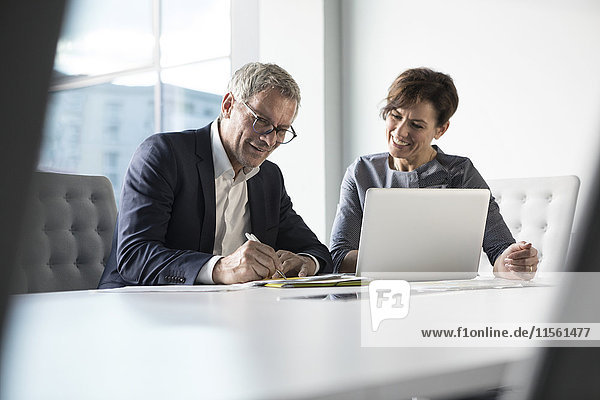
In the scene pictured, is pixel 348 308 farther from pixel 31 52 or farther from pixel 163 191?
pixel 163 191

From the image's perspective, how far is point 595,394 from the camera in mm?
159

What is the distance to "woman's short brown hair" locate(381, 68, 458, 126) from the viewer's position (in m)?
2.51

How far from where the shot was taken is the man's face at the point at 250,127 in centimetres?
213

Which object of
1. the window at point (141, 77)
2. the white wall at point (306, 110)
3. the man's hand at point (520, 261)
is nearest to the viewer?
the man's hand at point (520, 261)

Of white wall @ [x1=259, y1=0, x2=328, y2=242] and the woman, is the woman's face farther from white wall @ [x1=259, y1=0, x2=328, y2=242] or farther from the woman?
white wall @ [x1=259, y1=0, x2=328, y2=242]

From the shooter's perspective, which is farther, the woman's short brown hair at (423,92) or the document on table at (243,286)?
the woman's short brown hair at (423,92)

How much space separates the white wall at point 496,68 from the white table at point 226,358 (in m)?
2.44

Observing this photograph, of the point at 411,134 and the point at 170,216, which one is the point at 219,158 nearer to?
the point at 170,216

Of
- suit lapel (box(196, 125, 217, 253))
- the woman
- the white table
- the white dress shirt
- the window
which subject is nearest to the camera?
the white table

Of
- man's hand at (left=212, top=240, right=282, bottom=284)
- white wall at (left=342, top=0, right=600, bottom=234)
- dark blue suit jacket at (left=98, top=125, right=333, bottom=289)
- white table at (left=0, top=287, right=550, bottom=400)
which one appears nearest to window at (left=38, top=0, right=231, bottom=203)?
white wall at (left=342, top=0, right=600, bottom=234)

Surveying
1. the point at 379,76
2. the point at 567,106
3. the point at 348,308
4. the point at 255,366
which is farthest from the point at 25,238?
the point at 379,76

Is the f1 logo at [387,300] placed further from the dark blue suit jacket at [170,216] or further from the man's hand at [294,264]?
the man's hand at [294,264]

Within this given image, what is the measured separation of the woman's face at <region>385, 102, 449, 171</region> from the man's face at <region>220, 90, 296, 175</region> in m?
0.48

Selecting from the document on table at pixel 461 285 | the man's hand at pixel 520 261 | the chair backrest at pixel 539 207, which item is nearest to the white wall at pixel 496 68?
the chair backrest at pixel 539 207
